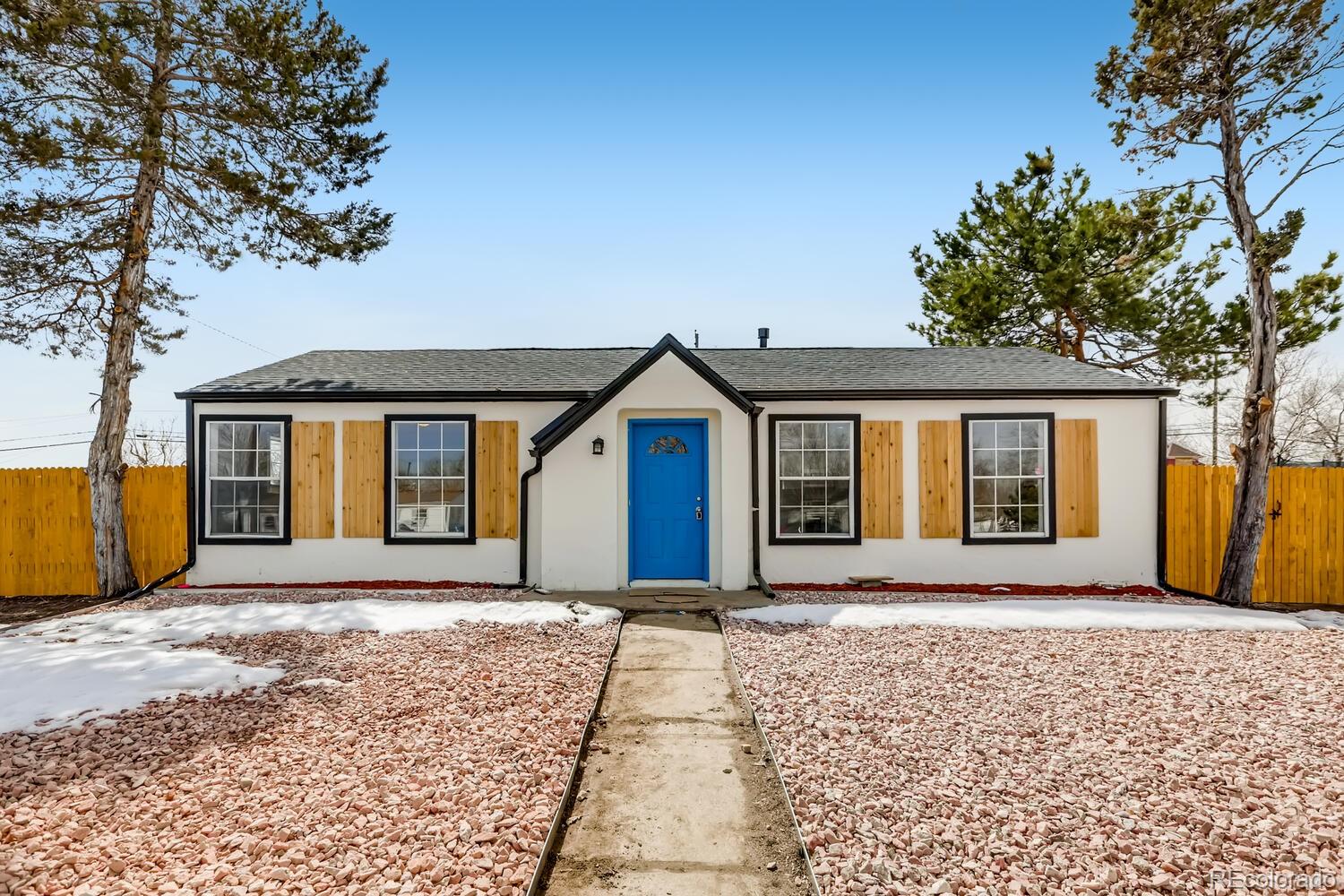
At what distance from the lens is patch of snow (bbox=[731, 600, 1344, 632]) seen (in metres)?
7.11

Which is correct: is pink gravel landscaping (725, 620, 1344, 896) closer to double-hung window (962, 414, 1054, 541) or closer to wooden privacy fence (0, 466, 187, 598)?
double-hung window (962, 414, 1054, 541)

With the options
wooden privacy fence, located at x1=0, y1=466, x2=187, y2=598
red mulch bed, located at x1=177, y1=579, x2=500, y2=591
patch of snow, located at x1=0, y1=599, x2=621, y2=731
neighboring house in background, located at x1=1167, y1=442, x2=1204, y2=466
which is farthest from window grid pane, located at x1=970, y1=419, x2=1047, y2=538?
neighboring house in background, located at x1=1167, y1=442, x2=1204, y2=466

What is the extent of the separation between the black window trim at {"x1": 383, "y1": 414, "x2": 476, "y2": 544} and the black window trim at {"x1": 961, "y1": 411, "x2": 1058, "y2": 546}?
719cm

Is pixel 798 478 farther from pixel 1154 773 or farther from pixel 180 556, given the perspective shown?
pixel 180 556

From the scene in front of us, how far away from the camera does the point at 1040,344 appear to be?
56.0 ft

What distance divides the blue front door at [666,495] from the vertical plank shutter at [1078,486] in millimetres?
5257

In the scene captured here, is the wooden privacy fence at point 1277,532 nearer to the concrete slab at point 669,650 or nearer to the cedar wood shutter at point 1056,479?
the cedar wood shutter at point 1056,479

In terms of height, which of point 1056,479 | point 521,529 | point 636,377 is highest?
point 636,377

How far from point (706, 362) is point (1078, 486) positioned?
5948mm

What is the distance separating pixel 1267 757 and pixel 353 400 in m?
10.2

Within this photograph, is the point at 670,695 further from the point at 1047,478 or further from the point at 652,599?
the point at 1047,478

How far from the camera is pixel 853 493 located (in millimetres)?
9227

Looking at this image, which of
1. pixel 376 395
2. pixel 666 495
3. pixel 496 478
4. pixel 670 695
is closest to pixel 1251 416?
pixel 666 495

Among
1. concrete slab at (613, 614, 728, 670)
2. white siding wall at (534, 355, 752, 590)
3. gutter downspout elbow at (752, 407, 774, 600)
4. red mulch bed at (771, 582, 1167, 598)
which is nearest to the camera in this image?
concrete slab at (613, 614, 728, 670)
